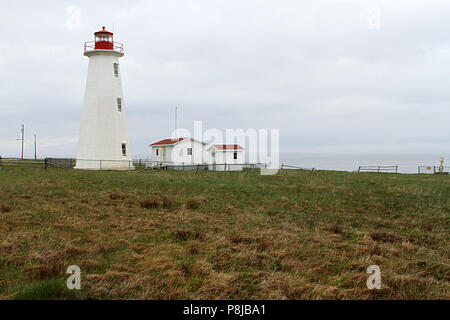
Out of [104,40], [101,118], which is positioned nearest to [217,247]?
[101,118]

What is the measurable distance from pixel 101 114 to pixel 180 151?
41.7 ft

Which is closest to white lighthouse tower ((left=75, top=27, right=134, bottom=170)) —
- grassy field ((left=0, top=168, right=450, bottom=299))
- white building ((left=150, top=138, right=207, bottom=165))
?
white building ((left=150, top=138, right=207, bottom=165))

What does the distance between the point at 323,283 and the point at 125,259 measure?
3666 mm

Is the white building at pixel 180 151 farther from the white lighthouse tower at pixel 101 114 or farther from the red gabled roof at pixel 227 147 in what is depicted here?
the white lighthouse tower at pixel 101 114

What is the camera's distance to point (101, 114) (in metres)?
31.2

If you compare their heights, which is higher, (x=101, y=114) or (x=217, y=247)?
(x=101, y=114)

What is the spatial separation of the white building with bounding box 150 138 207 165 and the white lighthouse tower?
919cm

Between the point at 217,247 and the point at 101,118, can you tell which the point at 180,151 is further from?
the point at 217,247
